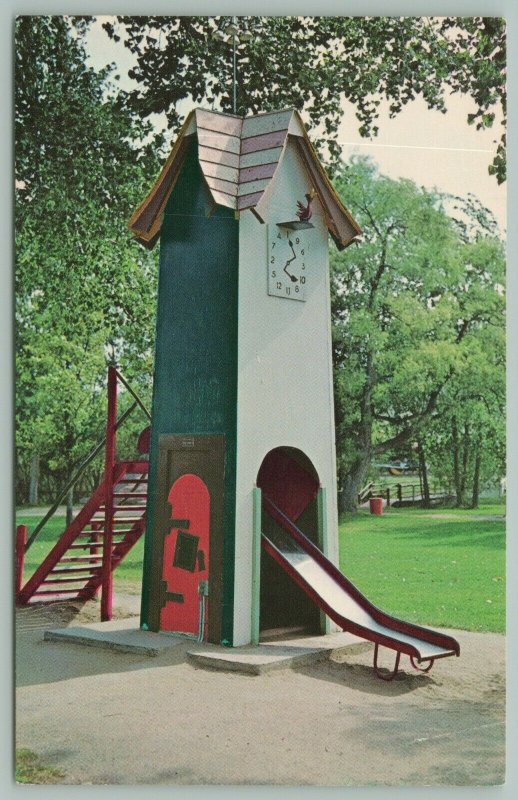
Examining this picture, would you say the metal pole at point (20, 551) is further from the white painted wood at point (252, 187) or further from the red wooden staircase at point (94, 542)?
the white painted wood at point (252, 187)

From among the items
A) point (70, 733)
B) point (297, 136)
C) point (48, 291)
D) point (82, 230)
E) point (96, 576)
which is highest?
point (297, 136)

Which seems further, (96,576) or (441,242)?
(96,576)

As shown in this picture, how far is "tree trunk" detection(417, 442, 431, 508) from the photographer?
6164mm

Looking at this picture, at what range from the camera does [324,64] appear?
624 centimetres

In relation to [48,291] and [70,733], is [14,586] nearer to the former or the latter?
[70,733]

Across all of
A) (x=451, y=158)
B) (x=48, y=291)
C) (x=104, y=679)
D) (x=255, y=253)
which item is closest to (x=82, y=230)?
(x=48, y=291)

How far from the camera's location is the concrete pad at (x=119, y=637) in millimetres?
6199

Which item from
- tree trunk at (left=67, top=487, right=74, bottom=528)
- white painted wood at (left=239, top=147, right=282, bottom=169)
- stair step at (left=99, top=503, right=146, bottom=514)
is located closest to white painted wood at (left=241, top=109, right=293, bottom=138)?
white painted wood at (left=239, top=147, right=282, bottom=169)

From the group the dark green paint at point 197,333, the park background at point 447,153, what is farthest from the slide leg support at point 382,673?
the park background at point 447,153

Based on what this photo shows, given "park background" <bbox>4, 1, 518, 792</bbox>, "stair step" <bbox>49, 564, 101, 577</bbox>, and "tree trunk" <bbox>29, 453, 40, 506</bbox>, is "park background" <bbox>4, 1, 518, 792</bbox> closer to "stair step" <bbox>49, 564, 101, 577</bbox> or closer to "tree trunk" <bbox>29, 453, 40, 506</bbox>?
"tree trunk" <bbox>29, 453, 40, 506</bbox>

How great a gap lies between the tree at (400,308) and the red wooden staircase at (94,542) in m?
1.43

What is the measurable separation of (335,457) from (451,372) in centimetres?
99

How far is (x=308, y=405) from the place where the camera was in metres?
6.64

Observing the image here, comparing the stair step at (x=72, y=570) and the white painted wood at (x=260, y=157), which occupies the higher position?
the white painted wood at (x=260, y=157)
